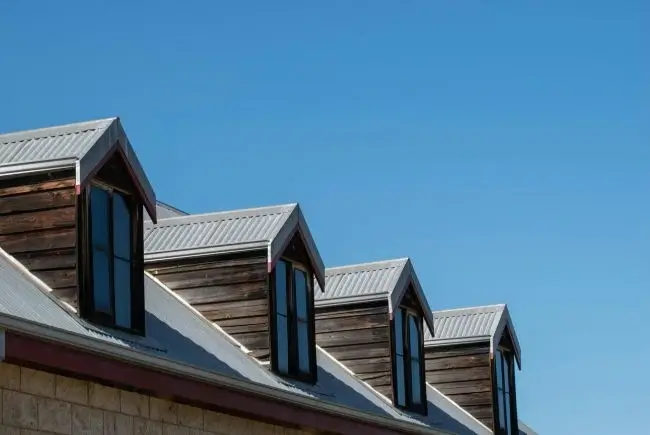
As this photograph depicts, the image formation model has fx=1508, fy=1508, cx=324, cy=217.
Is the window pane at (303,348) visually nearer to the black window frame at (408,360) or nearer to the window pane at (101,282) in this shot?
the black window frame at (408,360)

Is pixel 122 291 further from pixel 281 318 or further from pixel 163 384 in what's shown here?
pixel 281 318

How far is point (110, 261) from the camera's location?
1672 cm

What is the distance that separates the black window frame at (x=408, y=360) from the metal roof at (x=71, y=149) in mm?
7151

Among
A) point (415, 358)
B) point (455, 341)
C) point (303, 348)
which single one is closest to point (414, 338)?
point (415, 358)

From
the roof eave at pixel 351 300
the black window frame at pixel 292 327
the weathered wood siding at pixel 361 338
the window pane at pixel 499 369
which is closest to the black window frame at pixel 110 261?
the black window frame at pixel 292 327

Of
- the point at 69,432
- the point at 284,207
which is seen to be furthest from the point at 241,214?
the point at 69,432

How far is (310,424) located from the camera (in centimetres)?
1834

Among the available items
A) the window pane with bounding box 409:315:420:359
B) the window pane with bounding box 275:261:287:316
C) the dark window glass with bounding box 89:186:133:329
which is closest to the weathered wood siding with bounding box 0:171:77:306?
the dark window glass with bounding box 89:186:133:329

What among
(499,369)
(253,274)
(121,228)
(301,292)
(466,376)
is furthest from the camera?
(499,369)

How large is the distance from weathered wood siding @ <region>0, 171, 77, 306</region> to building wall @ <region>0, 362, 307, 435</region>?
1311mm

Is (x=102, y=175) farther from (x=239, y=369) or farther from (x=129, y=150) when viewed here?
(x=239, y=369)

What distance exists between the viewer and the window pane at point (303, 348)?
67.1 feet

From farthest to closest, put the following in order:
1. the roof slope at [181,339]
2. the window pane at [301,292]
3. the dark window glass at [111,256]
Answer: the window pane at [301,292]
the dark window glass at [111,256]
the roof slope at [181,339]

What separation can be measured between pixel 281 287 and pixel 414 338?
4.79 metres
